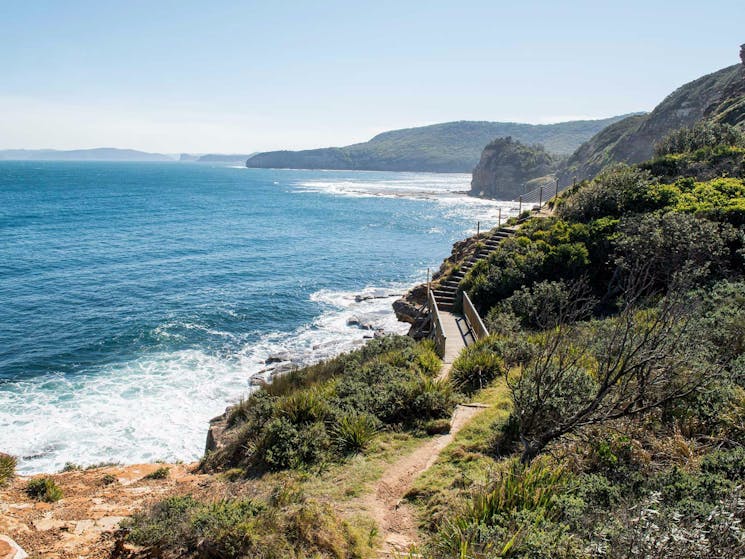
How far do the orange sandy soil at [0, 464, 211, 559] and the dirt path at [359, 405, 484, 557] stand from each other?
3378 millimetres

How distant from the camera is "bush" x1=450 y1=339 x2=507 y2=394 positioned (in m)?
11.8

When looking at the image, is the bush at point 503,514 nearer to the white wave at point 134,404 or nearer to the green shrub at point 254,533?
the green shrub at point 254,533

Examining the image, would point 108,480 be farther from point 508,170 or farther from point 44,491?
point 508,170

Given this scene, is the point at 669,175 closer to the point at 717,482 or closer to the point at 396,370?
the point at 396,370

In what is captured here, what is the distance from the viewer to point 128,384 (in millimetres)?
19469

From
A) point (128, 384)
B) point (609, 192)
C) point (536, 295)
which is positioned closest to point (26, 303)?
point (128, 384)

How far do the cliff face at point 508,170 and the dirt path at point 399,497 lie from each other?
111m

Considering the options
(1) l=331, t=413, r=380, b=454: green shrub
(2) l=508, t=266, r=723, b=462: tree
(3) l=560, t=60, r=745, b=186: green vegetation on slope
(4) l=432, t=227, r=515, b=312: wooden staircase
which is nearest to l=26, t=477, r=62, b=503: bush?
(1) l=331, t=413, r=380, b=454: green shrub

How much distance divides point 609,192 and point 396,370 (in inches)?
573

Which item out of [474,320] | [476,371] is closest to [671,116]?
[474,320]

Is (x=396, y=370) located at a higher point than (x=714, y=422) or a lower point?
lower

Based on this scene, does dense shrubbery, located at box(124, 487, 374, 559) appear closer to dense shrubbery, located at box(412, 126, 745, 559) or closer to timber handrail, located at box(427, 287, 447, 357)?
dense shrubbery, located at box(412, 126, 745, 559)

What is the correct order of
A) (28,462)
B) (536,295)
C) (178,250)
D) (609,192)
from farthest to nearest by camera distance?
(178,250) < (609,192) < (536,295) < (28,462)

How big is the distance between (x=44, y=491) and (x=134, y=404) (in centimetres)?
942
